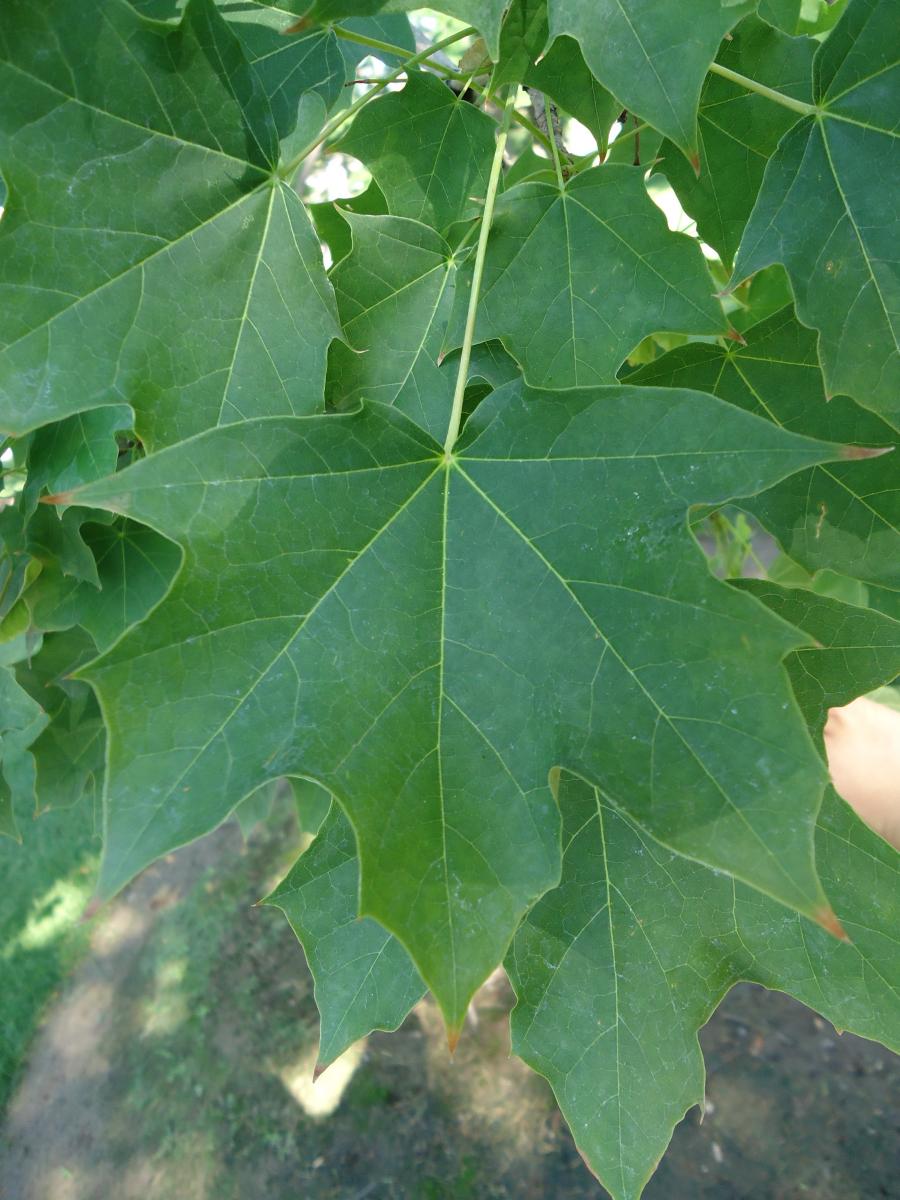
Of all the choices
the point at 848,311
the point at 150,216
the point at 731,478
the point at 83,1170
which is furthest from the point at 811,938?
the point at 83,1170

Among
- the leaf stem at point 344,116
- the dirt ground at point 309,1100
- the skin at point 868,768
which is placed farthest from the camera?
the dirt ground at point 309,1100

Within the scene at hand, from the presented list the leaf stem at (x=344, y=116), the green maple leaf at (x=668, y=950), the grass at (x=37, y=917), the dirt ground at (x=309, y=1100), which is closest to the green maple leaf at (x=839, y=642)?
the green maple leaf at (x=668, y=950)

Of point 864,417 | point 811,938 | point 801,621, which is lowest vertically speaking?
point 811,938

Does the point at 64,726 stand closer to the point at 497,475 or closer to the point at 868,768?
the point at 497,475

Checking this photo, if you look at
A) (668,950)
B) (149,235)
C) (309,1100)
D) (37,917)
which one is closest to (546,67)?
(149,235)

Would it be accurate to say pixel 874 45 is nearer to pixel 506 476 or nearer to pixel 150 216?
pixel 506 476

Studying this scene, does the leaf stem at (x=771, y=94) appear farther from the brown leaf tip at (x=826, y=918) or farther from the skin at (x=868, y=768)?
the skin at (x=868, y=768)
